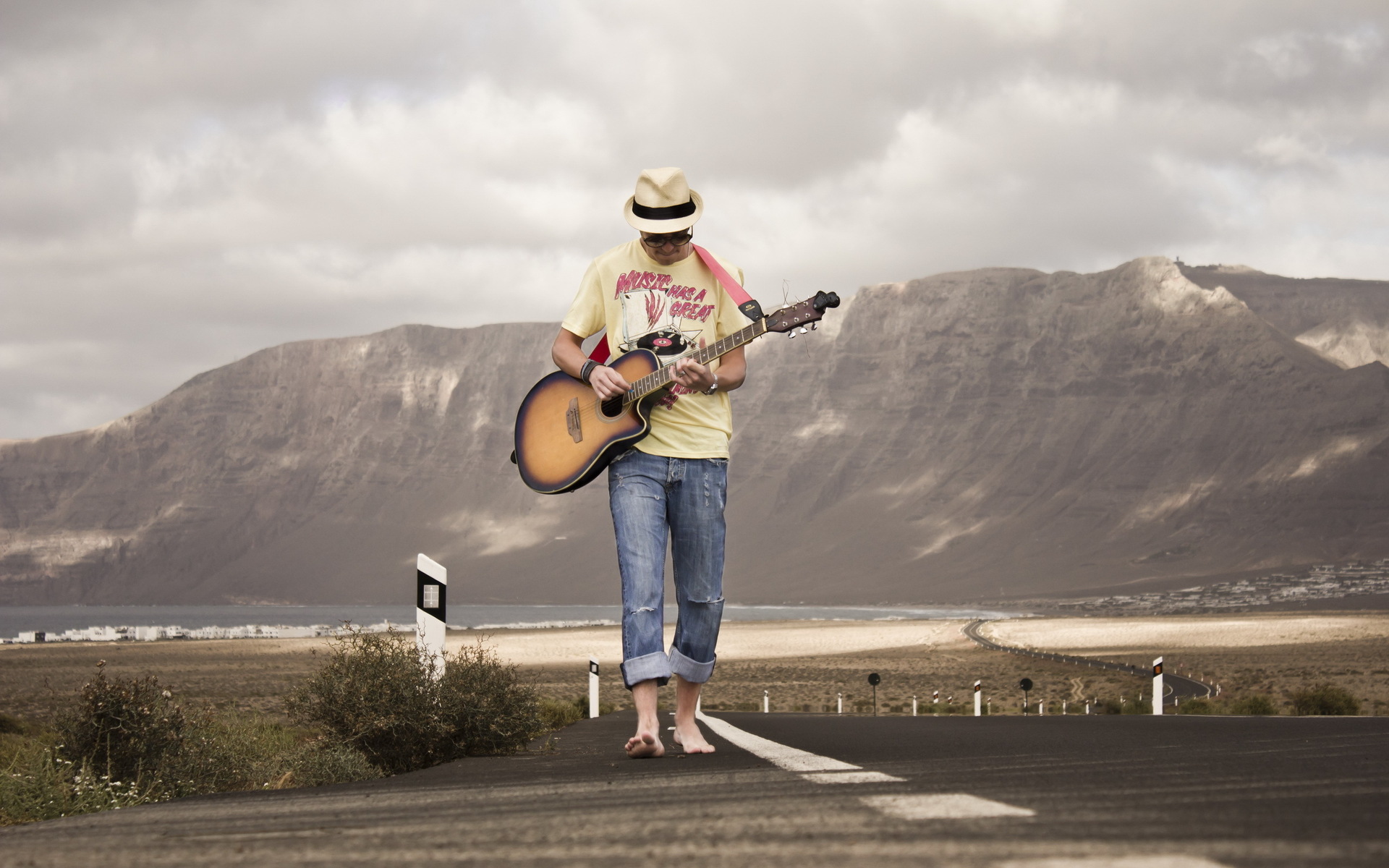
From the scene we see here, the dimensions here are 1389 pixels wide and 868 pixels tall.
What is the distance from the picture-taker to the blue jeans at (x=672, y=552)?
577cm

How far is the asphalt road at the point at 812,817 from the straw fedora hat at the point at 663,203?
2.49 m

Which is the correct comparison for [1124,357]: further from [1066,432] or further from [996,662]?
[996,662]

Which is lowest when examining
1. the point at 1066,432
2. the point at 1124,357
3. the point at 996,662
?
the point at 996,662

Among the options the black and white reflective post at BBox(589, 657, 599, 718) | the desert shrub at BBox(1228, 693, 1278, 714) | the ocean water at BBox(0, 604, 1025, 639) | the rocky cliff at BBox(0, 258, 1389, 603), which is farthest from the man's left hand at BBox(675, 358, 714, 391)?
the rocky cliff at BBox(0, 258, 1389, 603)

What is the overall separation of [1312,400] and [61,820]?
175 m

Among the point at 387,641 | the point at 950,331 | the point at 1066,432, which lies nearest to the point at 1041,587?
the point at 1066,432

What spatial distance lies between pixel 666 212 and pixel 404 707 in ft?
9.84

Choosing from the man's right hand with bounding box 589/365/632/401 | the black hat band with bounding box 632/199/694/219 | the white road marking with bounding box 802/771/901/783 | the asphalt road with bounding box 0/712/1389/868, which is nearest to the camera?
the asphalt road with bounding box 0/712/1389/868

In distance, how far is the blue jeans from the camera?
5766 millimetres

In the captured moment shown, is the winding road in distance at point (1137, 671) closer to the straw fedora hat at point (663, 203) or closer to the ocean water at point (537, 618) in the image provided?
the straw fedora hat at point (663, 203)

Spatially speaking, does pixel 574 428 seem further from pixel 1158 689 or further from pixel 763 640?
pixel 763 640

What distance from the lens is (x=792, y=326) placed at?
6145 millimetres

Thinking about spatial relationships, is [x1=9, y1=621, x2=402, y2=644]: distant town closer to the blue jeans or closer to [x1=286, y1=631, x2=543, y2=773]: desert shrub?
[x1=286, y1=631, x2=543, y2=773]: desert shrub

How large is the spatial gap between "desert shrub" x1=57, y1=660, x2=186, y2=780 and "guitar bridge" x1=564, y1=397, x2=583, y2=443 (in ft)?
8.39
